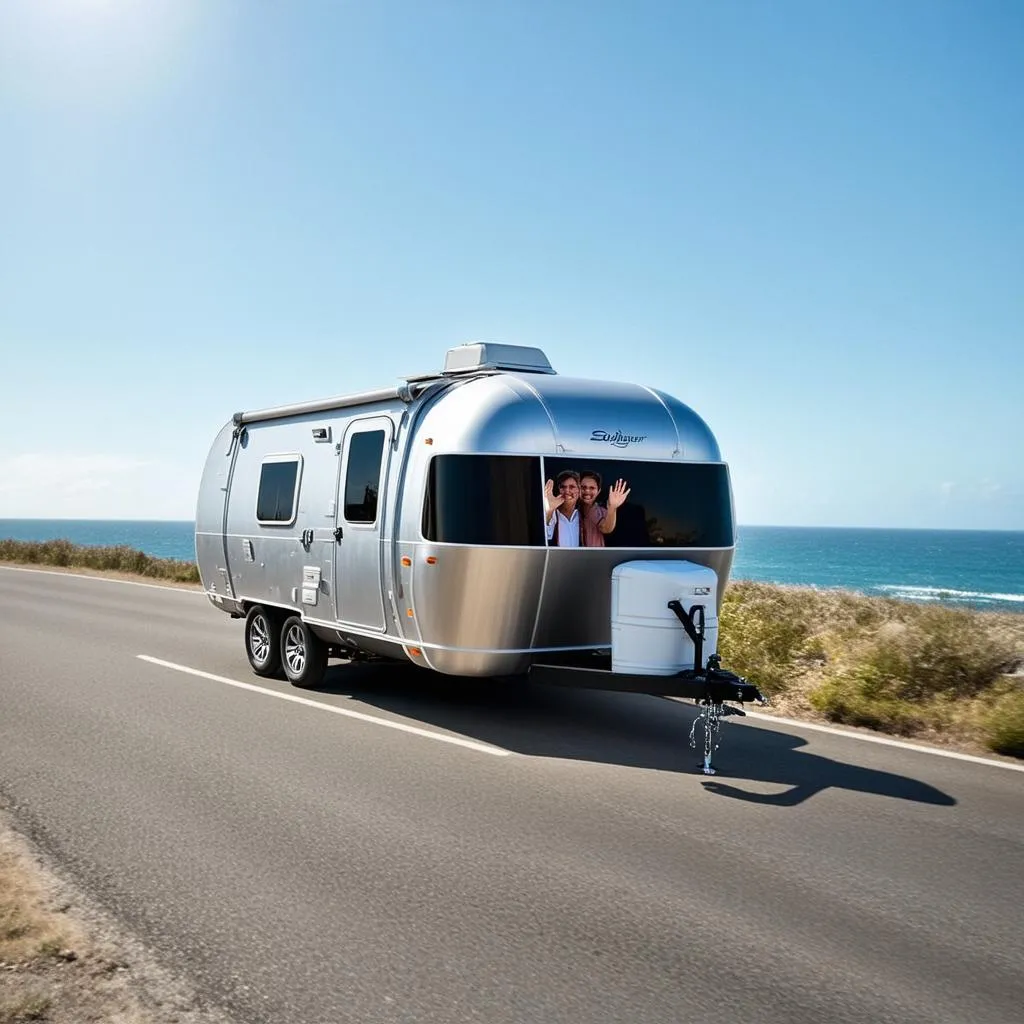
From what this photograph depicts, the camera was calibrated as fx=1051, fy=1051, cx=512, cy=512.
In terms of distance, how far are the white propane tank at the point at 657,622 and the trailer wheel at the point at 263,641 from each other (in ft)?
14.5

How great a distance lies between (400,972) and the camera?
13.7 feet

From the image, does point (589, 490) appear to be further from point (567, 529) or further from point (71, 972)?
point (71, 972)

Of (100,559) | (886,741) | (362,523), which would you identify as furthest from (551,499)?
(100,559)

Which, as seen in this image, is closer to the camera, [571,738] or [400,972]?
[400,972]

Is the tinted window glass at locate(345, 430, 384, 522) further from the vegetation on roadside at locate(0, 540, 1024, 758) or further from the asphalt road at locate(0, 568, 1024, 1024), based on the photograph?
the vegetation on roadside at locate(0, 540, 1024, 758)

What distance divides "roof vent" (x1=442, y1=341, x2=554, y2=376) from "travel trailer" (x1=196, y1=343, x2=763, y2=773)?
21mm

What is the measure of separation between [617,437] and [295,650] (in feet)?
14.0

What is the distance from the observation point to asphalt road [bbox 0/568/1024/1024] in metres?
4.09

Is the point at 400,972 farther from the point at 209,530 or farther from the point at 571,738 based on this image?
the point at 209,530

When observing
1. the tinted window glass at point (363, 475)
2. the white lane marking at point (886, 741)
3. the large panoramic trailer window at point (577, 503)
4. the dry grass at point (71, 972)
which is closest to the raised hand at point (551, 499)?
the large panoramic trailer window at point (577, 503)

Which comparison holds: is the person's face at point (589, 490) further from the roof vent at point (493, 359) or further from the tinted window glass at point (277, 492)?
the tinted window glass at point (277, 492)

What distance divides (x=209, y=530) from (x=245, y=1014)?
8.94 meters

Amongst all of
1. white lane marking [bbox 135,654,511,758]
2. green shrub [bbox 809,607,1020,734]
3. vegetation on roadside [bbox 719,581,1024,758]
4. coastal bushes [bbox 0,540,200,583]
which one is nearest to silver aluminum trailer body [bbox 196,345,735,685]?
white lane marking [bbox 135,654,511,758]

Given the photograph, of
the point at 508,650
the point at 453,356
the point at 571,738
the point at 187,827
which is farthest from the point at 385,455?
the point at 187,827
